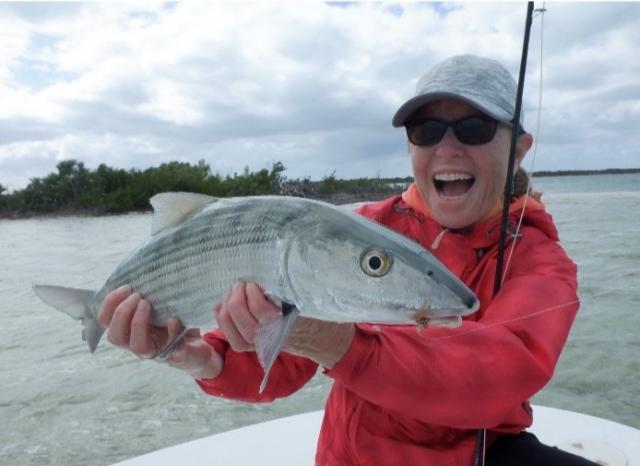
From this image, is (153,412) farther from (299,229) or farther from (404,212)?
(299,229)

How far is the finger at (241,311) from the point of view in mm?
2031

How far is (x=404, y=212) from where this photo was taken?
3.11m

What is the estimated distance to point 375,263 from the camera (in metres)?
1.86

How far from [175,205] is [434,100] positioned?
1312mm

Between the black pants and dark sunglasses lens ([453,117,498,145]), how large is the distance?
4.78ft

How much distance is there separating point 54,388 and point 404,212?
752 cm

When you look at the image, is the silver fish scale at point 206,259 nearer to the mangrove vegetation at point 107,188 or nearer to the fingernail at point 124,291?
the fingernail at point 124,291

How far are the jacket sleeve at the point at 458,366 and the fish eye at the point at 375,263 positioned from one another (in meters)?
0.32

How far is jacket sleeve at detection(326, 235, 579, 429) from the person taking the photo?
2.00 m

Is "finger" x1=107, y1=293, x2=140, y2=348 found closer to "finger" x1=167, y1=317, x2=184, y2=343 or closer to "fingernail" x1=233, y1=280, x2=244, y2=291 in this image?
"finger" x1=167, y1=317, x2=184, y2=343

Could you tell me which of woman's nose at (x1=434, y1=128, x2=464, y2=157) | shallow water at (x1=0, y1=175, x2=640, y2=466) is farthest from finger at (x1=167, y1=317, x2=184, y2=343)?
shallow water at (x1=0, y1=175, x2=640, y2=466)

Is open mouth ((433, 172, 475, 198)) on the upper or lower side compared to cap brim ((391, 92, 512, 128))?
lower

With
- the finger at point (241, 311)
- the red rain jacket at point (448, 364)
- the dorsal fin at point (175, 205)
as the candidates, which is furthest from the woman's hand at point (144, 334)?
the finger at point (241, 311)

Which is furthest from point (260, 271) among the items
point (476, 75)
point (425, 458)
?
point (476, 75)
